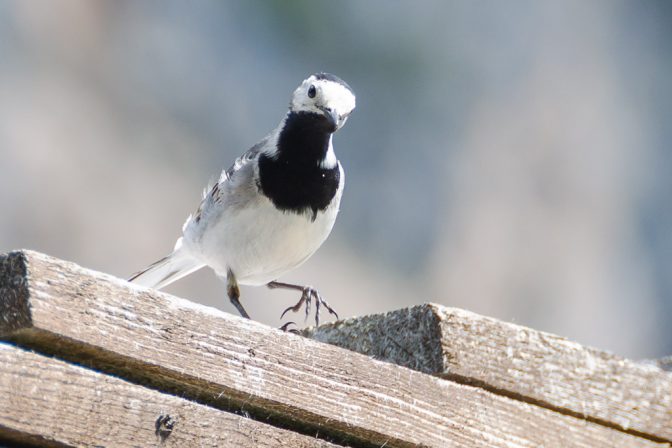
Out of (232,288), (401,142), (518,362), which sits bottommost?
(518,362)

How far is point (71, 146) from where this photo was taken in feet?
22.6

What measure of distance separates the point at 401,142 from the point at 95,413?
6.68 metres

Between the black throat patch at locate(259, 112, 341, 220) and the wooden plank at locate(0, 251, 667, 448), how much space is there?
1097 mm

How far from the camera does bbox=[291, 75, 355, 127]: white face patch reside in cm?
312

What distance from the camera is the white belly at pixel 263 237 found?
3.07m

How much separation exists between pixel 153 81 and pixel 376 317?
5.18m

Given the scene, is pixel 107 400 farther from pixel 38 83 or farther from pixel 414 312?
pixel 38 83

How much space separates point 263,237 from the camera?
307 cm

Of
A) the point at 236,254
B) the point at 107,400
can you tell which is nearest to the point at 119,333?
the point at 107,400

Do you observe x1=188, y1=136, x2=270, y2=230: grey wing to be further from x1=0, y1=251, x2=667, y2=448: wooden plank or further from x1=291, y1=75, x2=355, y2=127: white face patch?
x1=0, y1=251, x2=667, y2=448: wooden plank

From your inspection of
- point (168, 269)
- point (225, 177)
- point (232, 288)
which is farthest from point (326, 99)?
point (168, 269)

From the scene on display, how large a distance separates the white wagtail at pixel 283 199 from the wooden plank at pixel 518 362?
771mm

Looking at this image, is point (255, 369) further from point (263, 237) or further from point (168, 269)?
point (168, 269)

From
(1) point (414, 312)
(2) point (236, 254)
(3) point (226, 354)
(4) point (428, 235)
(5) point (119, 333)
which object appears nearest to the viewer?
(5) point (119, 333)
